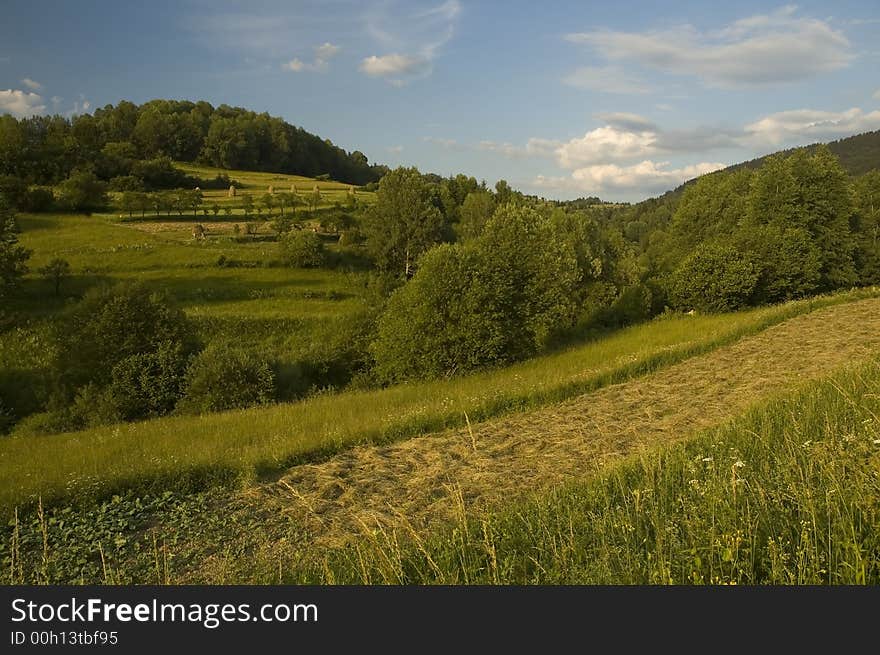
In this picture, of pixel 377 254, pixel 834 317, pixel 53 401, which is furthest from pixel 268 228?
pixel 834 317

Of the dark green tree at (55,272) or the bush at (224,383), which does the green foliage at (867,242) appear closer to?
the bush at (224,383)

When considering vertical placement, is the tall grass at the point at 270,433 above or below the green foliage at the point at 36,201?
below

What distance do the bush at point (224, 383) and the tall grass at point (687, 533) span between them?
1424cm

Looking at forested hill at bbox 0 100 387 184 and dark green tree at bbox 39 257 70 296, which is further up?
forested hill at bbox 0 100 387 184

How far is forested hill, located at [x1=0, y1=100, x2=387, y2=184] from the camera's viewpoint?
65.0 meters

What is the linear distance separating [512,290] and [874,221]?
55116 millimetres

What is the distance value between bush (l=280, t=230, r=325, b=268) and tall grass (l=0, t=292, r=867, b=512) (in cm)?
3373

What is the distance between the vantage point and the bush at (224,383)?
60.7ft

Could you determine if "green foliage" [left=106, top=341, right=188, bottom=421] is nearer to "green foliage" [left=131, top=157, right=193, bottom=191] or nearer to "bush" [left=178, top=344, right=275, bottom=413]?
"bush" [left=178, top=344, right=275, bottom=413]

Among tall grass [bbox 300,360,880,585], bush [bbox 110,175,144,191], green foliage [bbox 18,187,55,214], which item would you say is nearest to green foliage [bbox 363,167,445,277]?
bush [bbox 110,175,144,191]

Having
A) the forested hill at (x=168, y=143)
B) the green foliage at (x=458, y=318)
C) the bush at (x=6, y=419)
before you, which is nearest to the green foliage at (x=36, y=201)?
the forested hill at (x=168, y=143)

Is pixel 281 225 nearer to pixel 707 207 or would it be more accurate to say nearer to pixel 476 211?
pixel 476 211

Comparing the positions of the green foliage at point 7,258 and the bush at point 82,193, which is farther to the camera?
the bush at point 82,193

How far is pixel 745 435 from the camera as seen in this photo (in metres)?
7.09
